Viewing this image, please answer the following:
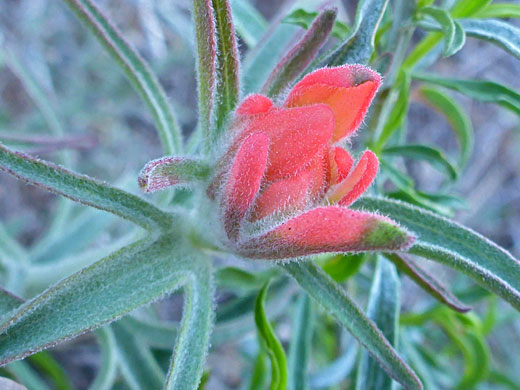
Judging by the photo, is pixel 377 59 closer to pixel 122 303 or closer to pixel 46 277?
pixel 122 303

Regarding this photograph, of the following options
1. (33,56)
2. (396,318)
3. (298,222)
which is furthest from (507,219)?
(298,222)

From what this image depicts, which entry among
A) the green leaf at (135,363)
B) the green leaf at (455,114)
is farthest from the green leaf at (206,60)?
the green leaf at (455,114)

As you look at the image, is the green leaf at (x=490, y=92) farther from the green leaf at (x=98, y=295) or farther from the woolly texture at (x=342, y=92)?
the green leaf at (x=98, y=295)

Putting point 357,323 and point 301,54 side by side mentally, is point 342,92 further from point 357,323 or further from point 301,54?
point 357,323

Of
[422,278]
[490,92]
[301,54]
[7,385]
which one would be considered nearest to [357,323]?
[422,278]

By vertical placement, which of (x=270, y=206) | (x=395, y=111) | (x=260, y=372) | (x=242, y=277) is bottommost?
(x=260, y=372)
